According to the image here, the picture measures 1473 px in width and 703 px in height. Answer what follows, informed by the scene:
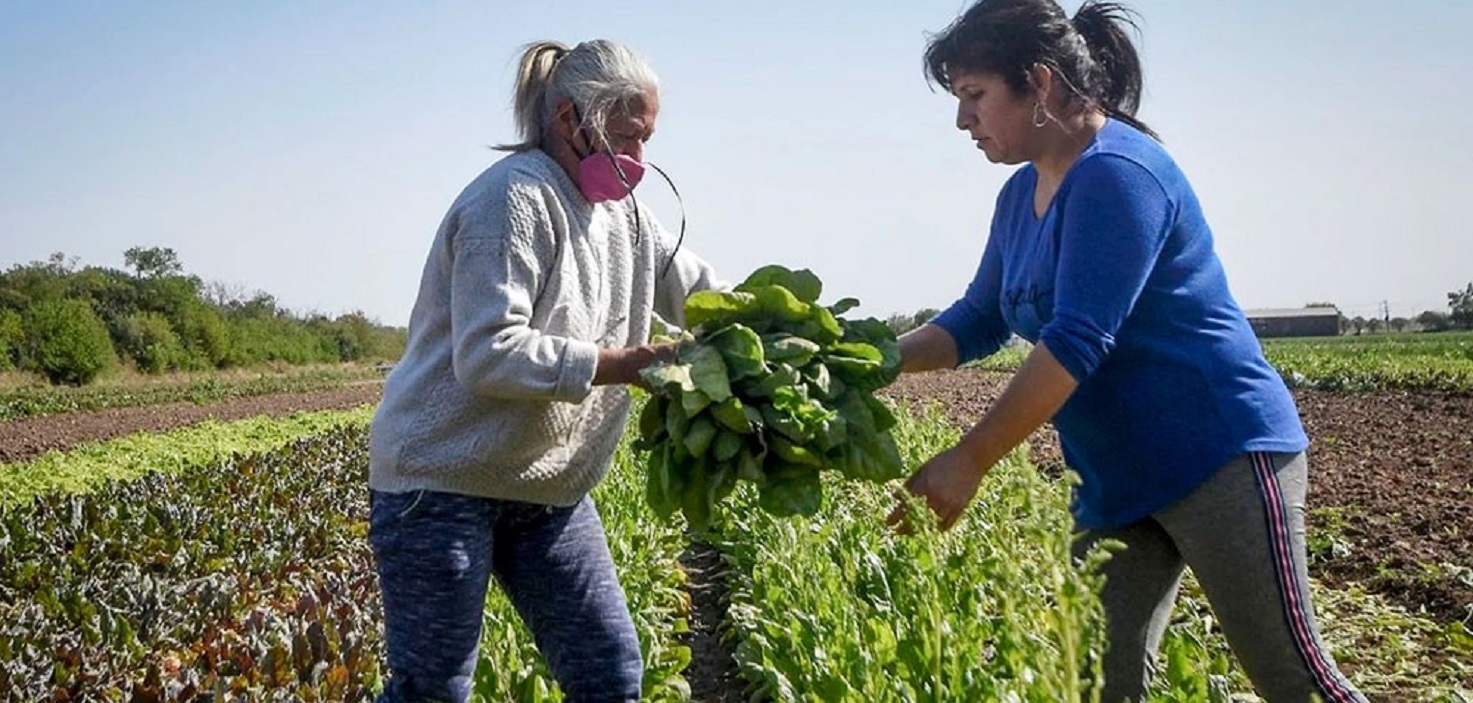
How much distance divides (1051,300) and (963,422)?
45.0 feet

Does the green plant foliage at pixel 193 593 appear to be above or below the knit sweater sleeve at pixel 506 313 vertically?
below

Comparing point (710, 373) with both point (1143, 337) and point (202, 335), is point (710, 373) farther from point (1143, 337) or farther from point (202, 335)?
point (202, 335)

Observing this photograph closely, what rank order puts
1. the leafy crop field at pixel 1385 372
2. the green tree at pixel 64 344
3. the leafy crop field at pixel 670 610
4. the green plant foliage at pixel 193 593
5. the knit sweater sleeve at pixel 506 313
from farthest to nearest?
1. the green tree at pixel 64 344
2. the leafy crop field at pixel 1385 372
3. the green plant foliage at pixel 193 593
4. the leafy crop field at pixel 670 610
5. the knit sweater sleeve at pixel 506 313

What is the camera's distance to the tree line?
Result: 40375 mm

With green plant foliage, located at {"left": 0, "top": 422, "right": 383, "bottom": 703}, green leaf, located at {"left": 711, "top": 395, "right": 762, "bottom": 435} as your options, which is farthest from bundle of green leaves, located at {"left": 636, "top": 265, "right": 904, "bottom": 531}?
green plant foliage, located at {"left": 0, "top": 422, "right": 383, "bottom": 703}

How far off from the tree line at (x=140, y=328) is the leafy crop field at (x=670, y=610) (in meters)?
36.9

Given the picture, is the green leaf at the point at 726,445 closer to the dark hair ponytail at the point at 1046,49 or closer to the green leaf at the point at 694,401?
the green leaf at the point at 694,401

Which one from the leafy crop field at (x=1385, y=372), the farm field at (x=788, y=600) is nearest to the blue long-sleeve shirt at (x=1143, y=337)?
the farm field at (x=788, y=600)

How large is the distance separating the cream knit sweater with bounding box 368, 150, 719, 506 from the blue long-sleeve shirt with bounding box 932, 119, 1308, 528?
875mm

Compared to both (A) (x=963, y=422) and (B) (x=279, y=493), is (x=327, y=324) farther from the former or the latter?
(B) (x=279, y=493)

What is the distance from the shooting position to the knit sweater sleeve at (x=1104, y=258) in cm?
208

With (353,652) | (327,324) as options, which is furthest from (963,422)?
(327,324)

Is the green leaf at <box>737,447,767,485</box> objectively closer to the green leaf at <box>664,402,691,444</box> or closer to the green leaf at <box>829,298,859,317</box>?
the green leaf at <box>664,402,691,444</box>

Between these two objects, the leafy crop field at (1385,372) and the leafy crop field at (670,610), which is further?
the leafy crop field at (1385,372)
